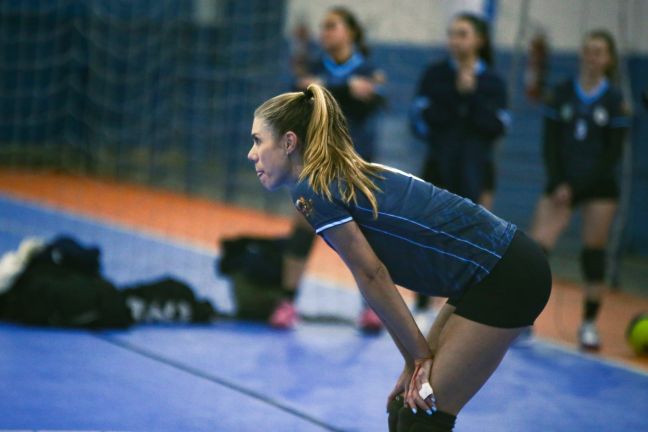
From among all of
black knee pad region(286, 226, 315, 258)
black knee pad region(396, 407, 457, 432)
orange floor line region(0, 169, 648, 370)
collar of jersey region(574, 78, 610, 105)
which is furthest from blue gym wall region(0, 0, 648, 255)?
black knee pad region(396, 407, 457, 432)

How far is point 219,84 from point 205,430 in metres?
8.22

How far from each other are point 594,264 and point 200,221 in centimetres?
529

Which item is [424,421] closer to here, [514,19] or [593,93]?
[593,93]

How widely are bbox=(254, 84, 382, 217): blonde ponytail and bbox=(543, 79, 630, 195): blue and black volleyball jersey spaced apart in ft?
10.7

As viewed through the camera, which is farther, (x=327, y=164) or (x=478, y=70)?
(x=478, y=70)

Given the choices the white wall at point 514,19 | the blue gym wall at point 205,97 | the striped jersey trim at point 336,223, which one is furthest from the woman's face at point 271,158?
the blue gym wall at point 205,97

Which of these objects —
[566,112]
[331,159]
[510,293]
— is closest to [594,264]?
[566,112]

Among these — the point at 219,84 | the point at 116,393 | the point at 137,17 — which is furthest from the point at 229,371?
the point at 137,17

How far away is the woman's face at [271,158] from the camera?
3.16 m

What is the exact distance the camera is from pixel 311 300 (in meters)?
7.14

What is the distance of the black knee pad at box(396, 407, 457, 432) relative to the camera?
3.06 meters

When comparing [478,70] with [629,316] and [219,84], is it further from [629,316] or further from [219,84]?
[219,84]

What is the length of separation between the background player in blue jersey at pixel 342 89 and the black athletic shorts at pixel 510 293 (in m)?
2.90

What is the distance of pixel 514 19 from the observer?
8.91 m
